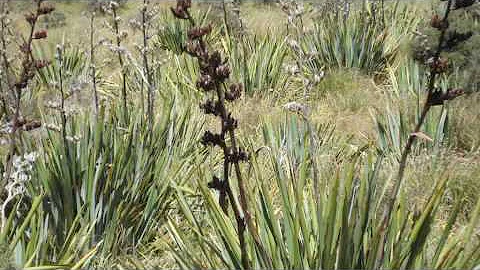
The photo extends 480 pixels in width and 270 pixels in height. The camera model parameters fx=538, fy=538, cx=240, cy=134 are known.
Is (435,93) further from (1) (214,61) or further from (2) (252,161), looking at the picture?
(2) (252,161)

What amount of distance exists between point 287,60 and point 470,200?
12.7 ft

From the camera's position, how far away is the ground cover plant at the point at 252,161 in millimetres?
2018

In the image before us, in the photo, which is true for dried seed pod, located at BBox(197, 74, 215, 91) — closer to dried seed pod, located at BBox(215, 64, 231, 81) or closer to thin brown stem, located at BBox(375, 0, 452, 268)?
dried seed pod, located at BBox(215, 64, 231, 81)

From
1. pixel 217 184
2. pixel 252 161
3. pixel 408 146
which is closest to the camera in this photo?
pixel 408 146

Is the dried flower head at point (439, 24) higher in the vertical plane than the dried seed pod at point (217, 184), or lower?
higher

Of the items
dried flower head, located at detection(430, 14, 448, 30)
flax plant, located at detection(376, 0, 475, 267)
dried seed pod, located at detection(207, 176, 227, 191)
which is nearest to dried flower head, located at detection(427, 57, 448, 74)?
flax plant, located at detection(376, 0, 475, 267)

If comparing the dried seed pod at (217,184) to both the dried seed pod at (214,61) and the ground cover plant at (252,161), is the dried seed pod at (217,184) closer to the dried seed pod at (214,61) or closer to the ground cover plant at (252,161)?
the ground cover plant at (252,161)

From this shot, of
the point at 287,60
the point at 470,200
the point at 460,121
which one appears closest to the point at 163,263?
the point at 470,200

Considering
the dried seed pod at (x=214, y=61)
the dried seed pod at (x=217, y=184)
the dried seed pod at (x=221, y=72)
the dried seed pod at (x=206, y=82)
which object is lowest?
the dried seed pod at (x=217, y=184)

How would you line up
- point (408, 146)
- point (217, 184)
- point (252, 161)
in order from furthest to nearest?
point (252, 161), point (217, 184), point (408, 146)

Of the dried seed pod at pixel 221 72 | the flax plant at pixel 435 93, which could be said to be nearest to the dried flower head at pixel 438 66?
the flax plant at pixel 435 93

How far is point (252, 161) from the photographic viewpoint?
95.4 inches

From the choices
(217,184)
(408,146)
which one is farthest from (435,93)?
(217,184)

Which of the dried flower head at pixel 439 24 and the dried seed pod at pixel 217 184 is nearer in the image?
the dried flower head at pixel 439 24
